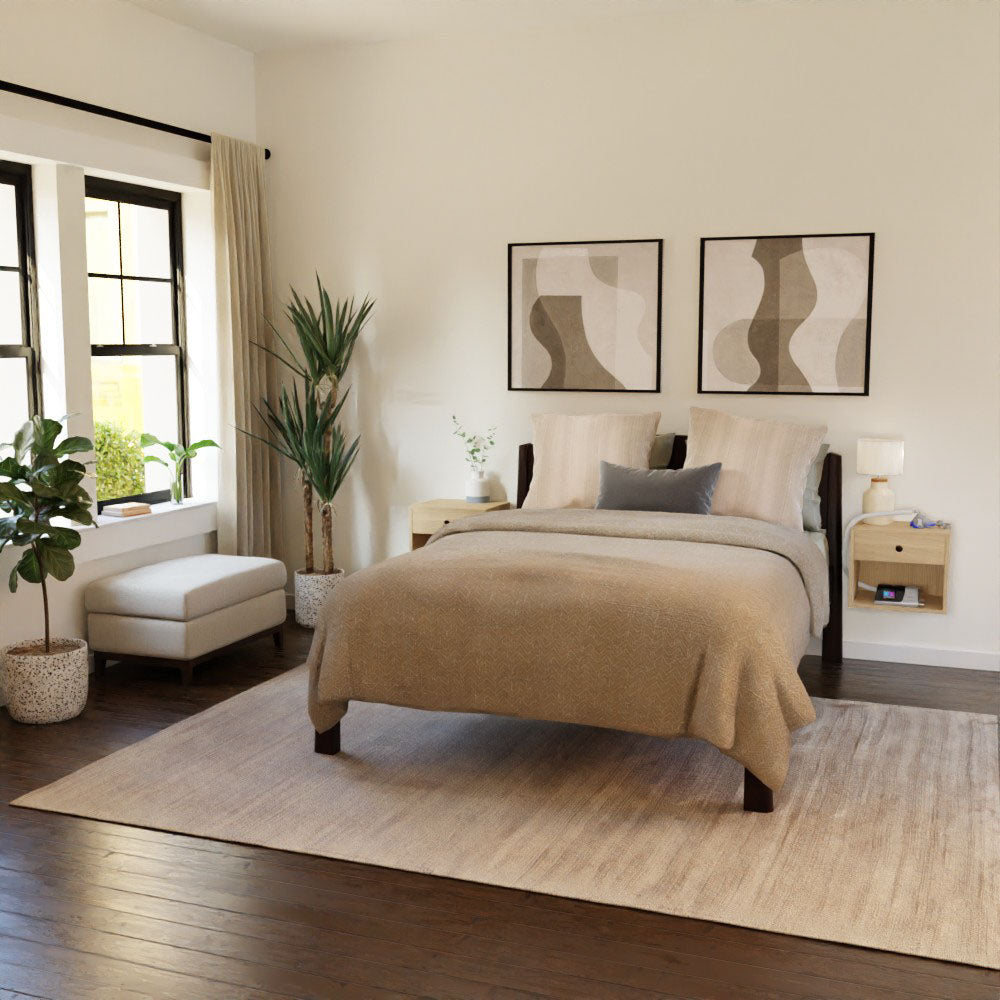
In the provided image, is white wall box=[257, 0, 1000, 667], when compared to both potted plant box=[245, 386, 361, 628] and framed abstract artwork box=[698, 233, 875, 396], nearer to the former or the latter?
framed abstract artwork box=[698, 233, 875, 396]

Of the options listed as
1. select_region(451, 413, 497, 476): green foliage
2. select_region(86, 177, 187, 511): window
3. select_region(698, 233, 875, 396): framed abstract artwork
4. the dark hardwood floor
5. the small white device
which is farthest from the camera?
select_region(451, 413, 497, 476): green foliage

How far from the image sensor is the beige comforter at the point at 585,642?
3.58 m

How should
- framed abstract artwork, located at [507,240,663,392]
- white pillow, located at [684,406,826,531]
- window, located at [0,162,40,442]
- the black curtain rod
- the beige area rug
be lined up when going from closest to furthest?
the beige area rug, the black curtain rod, window, located at [0,162,40,442], white pillow, located at [684,406,826,531], framed abstract artwork, located at [507,240,663,392]

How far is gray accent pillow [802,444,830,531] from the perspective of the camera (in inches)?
211

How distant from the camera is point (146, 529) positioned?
222 inches

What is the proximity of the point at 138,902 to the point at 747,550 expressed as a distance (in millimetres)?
2522

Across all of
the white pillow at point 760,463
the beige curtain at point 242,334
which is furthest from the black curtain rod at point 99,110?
the white pillow at point 760,463

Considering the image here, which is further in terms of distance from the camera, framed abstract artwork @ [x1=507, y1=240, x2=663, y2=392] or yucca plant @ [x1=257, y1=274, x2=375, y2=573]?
yucca plant @ [x1=257, y1=274, x2=375, y2=573]

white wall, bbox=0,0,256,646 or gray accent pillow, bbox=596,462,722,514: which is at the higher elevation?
white wall, bbox=0,0,256,646

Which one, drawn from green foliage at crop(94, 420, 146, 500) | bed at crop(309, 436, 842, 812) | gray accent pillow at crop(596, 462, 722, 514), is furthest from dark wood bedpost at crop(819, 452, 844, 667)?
green foliage at crop(94, 420, 146, 500)

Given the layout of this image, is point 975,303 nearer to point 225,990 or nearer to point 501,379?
point 501,379

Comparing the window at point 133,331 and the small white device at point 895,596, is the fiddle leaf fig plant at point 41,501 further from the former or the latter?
the small white device at point 895,596

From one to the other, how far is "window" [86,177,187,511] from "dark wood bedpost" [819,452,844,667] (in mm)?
3363

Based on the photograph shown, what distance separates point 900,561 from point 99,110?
4161 millimetres
